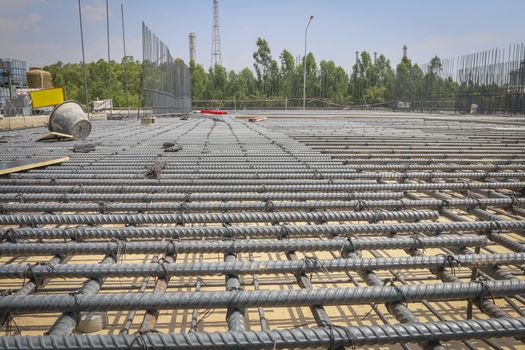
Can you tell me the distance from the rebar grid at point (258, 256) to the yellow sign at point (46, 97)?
984cm

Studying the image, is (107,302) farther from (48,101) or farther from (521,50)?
(521,50)

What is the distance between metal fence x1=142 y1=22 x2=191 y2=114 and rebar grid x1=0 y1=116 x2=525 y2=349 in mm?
14905

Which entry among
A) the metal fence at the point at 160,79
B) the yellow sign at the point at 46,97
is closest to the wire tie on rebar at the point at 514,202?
the yellow sign at the point at 46,97

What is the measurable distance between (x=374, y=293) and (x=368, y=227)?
3.51 feet

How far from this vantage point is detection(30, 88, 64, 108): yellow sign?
46.3 feet

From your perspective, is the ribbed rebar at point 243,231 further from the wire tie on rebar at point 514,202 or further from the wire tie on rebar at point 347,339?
the wire tie on rebar at point 347,339

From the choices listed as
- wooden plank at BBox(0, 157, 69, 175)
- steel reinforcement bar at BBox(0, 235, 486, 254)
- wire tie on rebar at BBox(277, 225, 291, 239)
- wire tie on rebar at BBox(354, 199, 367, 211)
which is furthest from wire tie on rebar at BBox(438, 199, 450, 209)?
wooden plank at BBox(0, 157, 69, 175)

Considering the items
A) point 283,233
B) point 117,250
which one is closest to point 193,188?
point 283,233

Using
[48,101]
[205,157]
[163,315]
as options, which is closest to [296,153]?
[205,157]

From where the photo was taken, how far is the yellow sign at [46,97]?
46.3 ft

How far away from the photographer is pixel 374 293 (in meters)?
1.84

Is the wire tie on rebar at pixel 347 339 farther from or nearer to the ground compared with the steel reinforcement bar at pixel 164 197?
nearer to the ground

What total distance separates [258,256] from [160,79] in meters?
20.1

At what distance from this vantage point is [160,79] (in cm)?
2181
